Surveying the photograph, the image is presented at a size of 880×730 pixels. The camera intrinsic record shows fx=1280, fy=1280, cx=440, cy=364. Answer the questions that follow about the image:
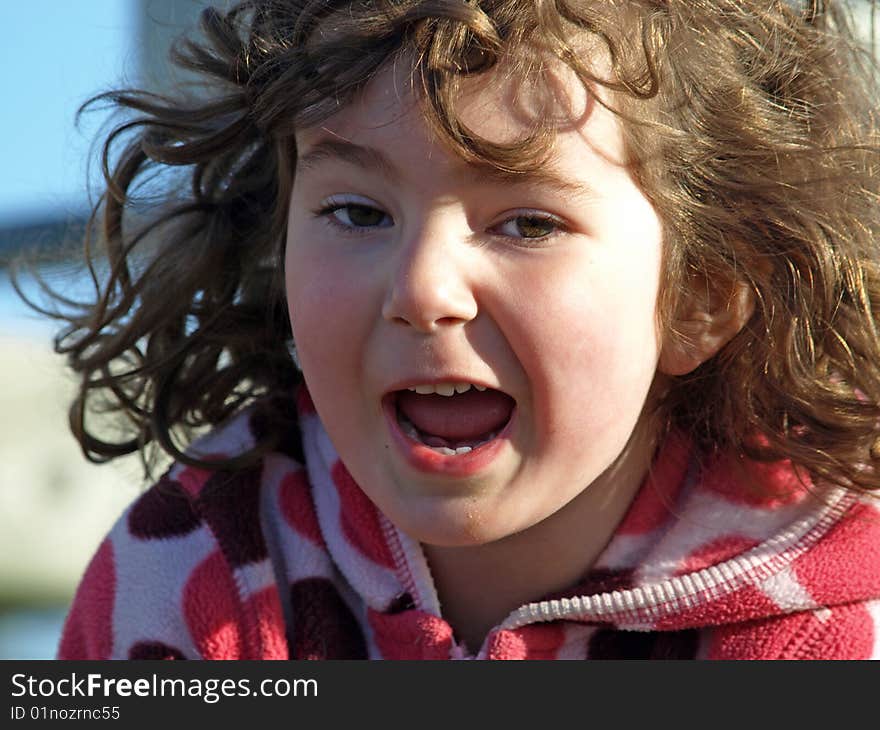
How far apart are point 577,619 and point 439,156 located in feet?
1.81

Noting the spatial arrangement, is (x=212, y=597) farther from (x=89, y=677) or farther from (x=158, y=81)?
(x=158, y=81)

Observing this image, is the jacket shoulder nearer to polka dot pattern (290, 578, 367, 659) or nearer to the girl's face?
polka dot pattern (290, 578, 367, 659)

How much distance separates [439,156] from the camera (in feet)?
4.01

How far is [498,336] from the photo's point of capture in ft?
4.12

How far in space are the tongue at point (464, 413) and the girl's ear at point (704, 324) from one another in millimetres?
233

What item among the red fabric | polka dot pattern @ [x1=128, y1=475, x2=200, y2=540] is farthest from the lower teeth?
the red fabric

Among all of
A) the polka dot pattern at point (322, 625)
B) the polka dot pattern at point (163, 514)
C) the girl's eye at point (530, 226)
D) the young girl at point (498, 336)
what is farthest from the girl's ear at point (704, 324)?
the polka dot pattern at point (163, 514)

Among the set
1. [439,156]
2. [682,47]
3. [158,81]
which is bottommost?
[439,156]

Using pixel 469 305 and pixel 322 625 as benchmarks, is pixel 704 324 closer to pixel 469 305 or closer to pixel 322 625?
pixel 469 305

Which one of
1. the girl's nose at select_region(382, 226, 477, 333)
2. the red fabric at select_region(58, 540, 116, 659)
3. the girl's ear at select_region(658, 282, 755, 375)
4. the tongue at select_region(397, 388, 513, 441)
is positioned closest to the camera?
the girl's nose at select_region(382, 226, 477, 333)

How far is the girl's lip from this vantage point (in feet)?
4.20

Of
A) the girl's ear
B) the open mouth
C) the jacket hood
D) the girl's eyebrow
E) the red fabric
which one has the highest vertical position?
the girl's eyebrow

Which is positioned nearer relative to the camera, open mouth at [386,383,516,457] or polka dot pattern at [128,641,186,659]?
open mouth at [386,383,516,457]

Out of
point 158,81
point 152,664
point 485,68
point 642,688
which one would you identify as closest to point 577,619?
point 642,688
